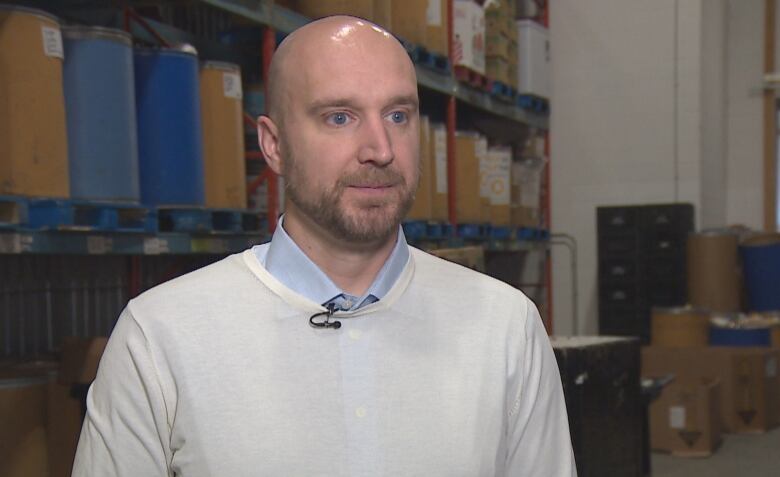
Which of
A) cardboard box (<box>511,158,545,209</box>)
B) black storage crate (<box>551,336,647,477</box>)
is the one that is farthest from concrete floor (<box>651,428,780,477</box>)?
cardboard box (<box>511,158,545,209</box>)

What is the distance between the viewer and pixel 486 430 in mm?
1344

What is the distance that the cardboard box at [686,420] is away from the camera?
472cm

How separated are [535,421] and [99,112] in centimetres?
178

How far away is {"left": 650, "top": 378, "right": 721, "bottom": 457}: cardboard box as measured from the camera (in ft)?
15.5

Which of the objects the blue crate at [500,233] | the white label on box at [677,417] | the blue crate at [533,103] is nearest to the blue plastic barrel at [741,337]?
the white label on box at [677,417]

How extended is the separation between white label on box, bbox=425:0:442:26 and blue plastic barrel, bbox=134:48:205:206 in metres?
2.24

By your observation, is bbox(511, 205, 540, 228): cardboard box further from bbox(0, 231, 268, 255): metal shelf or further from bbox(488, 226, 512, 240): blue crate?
bbox(0, 231, 268, 255): metal shelf

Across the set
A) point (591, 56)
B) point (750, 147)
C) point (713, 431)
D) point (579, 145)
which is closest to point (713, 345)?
point (713, 431)

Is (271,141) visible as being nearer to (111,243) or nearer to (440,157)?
(111,243)

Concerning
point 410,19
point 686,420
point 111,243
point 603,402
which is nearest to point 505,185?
point 410,19

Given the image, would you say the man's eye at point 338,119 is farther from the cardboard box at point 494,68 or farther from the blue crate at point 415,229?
the cardboard box at point 494,68

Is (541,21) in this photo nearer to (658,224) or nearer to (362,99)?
(658,224)

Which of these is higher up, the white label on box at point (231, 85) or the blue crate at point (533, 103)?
the blue crate at point (533, 103)

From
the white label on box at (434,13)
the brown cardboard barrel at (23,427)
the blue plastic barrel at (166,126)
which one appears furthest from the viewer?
the white label on box at (434,13)
